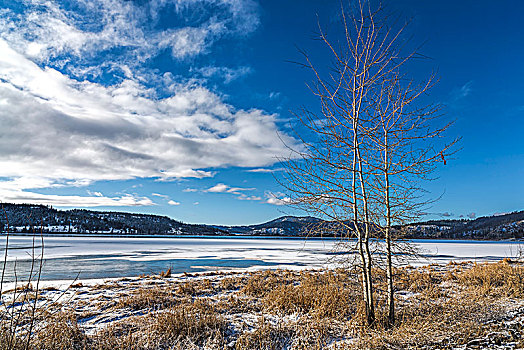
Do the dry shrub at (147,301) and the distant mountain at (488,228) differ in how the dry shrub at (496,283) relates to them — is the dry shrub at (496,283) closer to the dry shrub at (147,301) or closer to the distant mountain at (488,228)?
the dry shrub at (147,301)

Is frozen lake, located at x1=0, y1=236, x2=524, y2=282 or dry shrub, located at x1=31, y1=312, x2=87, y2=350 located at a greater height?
dry shrub, located at x1=31, y1=312, x2=87, y2=350

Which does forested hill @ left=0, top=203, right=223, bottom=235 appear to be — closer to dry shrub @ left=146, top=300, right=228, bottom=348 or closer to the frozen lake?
the frozen lake

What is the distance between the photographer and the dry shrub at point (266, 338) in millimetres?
5516

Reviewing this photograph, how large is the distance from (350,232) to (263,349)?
2808 millimetres

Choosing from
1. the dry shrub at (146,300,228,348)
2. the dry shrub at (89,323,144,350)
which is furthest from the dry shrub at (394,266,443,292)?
the dry shrub at (89,323,144,350)

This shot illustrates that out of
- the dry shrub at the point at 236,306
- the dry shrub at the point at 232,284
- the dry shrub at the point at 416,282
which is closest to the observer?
the dry shrub at the point at 236,306

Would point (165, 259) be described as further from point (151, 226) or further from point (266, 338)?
point (151, 226)

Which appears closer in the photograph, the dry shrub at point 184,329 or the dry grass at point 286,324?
the dry grass at point 286,324

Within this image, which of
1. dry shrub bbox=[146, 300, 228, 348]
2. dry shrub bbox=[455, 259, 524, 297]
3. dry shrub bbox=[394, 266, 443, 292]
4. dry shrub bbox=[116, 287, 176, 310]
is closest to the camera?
dry shrub bbox=[146, 300, 228, 348]

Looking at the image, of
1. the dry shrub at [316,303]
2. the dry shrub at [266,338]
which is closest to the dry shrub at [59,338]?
the dry shrub at [266,338]

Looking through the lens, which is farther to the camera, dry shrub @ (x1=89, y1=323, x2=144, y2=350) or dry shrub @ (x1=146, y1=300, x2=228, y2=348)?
dry shrub @ (x1=146, y1=300, x2=228, y2=348)

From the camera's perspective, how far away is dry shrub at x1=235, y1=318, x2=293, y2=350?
552 cm

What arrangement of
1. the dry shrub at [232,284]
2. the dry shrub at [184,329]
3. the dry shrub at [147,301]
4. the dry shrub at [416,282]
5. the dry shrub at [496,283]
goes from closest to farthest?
1. the dry shrub at [184,329]
2. the dry shrub at [147,301]
3. the dry shrub at [496,283]
4. the dry shrub at [416,282]
5. the dry shrub at [232,284]

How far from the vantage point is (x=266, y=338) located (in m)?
5.76
